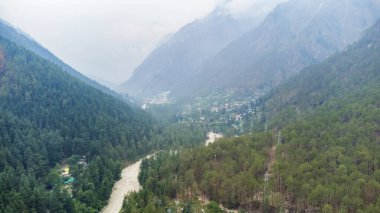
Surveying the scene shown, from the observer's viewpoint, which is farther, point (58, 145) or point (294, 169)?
point (58, 145)

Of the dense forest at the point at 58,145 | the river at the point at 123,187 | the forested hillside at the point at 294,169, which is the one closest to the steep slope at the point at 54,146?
the dense forest at the point at 58,145

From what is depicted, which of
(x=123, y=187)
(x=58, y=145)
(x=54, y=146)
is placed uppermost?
(x=58, y=145)

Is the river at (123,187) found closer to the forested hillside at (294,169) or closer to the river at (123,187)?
the river at (123,187)

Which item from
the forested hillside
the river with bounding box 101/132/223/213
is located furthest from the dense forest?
the forested hillside

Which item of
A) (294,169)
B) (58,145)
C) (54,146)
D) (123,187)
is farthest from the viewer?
(58,145)

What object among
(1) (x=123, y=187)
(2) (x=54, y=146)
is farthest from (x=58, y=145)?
(1) (x=123, y=187)

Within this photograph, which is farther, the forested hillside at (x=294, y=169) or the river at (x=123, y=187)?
the river at (x=123, y=187)

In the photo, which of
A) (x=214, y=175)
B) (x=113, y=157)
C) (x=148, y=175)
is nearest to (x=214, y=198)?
(x=214, y=175)

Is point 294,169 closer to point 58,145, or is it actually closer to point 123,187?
point 123,187

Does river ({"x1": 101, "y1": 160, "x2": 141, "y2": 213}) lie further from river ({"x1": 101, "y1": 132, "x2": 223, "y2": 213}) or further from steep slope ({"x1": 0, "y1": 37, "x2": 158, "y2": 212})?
steep slope ({"x1": 0, "y1": 37, "x2": 158, "y2": 212})

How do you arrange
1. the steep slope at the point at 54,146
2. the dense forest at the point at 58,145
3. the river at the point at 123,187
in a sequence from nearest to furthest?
the steep slope at the point at 54,146 → the dense forest at the point at 58,145 → the river at the point at 123,187
